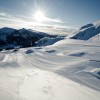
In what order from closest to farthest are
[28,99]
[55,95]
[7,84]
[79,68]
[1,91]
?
[28,99], [55,95], [1,91], [7,84], [79,68]

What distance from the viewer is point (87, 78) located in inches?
733

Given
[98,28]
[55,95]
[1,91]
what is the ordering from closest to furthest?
[55,95] < [1,91] < [98,28]

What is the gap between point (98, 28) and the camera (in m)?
153

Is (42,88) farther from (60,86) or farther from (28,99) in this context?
(28,99)

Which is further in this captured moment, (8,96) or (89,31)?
(89,31)

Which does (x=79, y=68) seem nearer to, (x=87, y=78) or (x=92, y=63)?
(x=92, y=63)

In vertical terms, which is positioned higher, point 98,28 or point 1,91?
point 98,28

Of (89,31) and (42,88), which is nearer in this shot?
(42,88)

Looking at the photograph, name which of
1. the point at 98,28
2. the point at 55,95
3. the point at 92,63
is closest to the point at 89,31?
the point at 98,28

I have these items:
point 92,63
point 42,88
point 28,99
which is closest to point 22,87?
point 42,88

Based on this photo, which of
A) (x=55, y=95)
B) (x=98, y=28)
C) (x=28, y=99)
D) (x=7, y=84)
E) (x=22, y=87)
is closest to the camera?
(x=28, y=99)

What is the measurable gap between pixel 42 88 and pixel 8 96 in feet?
11.8

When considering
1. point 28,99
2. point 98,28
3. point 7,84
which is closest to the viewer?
point 28,99

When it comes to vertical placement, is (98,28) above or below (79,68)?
above
